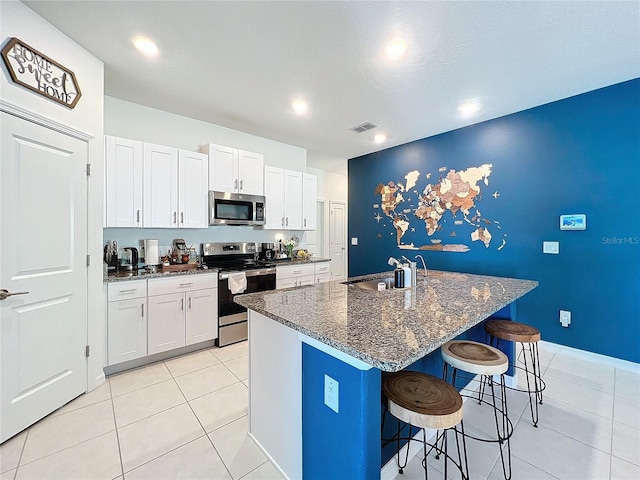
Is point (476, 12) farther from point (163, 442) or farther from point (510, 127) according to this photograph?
point (163, 442)

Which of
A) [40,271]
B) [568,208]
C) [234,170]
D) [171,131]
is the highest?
[171,131]

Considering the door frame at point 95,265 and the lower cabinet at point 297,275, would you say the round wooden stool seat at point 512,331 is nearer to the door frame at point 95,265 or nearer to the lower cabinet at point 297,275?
the lower cabinet at point 297,275

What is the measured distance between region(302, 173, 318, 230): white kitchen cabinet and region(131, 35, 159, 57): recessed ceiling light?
8.23 ft

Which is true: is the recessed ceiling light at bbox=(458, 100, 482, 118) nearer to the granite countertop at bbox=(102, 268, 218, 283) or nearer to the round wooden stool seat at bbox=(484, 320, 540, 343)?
the round wooden stool seat at bbox=(484, 320, 540, 343)

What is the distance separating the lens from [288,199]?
13.9ft

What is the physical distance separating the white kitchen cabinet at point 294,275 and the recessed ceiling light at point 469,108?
2.82 metres

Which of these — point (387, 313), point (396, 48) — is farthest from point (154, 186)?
point (387, 313)

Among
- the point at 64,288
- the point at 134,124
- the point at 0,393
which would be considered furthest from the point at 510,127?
the point at 0,393

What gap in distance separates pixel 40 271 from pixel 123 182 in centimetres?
115

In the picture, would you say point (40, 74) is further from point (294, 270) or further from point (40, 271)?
point (294, 270)

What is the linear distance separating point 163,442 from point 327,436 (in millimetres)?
1229

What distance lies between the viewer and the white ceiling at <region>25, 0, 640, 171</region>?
184 cm

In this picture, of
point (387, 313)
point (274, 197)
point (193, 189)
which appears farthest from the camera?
point (274, 197)

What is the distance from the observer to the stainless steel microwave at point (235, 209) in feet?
11.1
